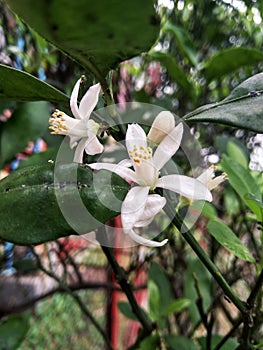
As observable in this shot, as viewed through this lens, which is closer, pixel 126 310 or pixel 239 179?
pixel 239 179

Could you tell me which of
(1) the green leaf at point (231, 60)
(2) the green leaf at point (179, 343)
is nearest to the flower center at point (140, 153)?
(1) the green leaf at point (231, 60)

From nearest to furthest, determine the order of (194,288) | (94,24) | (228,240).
→ (94,24), (228,240), (194,288)

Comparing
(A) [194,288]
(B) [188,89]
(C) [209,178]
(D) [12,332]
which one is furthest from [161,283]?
(C) [209,178]

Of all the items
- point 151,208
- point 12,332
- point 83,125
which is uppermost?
point 83,125

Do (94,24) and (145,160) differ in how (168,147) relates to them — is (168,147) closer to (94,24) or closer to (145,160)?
(145,160)

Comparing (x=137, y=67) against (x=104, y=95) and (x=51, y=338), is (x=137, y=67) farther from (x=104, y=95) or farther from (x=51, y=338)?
(x=51, y=338)

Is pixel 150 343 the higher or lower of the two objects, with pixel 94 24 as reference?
lower
